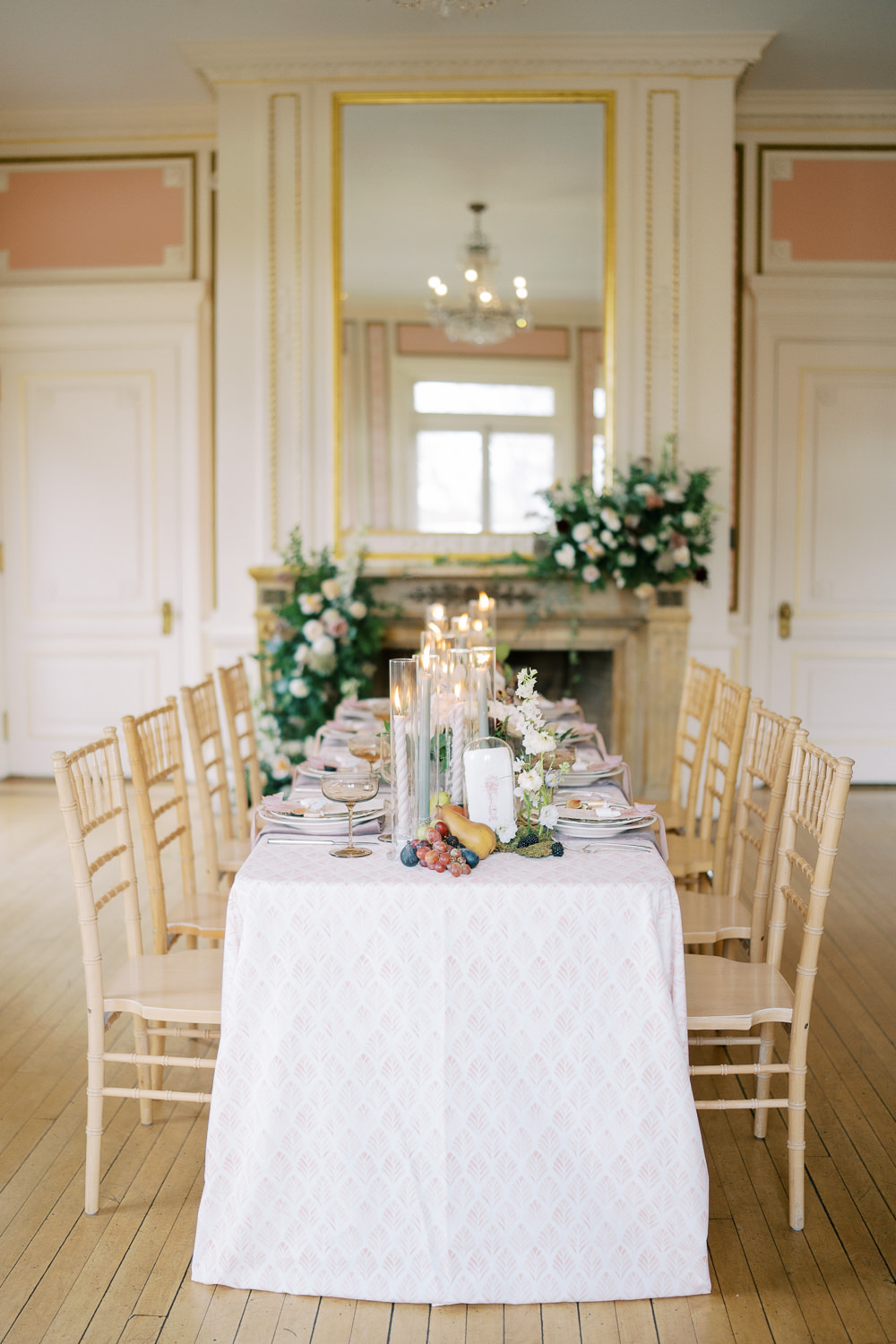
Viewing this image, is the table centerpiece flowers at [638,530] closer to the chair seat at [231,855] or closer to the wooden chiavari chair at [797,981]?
the chair seat at [231,855]

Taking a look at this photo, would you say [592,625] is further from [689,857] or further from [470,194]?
[689,857]

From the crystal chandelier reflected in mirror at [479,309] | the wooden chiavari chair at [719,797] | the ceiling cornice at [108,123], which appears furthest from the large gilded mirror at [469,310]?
the wooden chiavari chair at [719,797]

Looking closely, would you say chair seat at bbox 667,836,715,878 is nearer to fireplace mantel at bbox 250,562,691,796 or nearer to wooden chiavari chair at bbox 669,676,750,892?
wooden chiavari chair at bbox 669,676,750,892

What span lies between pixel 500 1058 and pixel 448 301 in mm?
4211

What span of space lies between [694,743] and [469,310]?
271 cm

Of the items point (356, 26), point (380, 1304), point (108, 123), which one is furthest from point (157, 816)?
point (108, 123)

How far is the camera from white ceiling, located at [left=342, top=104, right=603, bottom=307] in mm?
5121

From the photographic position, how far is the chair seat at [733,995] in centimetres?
207

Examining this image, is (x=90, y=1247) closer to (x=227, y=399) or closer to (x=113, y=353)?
(x=227, y=399)

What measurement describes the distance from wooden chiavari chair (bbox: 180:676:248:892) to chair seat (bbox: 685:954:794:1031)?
130 centimetres

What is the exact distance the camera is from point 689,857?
3.03 metres

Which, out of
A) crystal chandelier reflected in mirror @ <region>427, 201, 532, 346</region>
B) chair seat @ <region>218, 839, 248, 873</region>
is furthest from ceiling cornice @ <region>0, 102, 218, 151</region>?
chair seat @ <region>218, 839, 248, 873</region>

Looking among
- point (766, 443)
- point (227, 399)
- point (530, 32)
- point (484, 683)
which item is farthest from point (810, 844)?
point (530, 32)

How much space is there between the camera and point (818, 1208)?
223 cm
